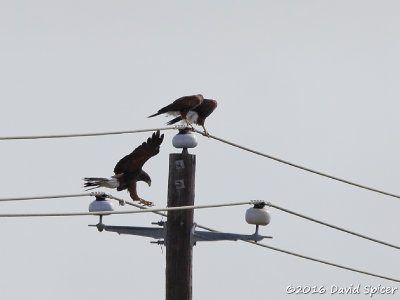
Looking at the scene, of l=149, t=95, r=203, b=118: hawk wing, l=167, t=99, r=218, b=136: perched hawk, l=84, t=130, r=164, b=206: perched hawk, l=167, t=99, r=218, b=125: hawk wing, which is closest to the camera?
l=84, t=130, r=164, b=206: perched hawk

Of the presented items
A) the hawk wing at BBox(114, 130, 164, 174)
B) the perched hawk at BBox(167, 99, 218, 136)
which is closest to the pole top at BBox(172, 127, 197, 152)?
the hawk wing at BBox(114, 130, 164, 174)

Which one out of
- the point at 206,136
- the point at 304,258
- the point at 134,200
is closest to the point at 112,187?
the point at 134,200

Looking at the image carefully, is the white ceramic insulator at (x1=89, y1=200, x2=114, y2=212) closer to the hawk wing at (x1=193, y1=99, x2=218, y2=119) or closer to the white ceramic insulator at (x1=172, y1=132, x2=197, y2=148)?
the white ceramic insulator at (x1=172, y1=132, x2=197, y2=148)

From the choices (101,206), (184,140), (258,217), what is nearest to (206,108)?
(184,140)

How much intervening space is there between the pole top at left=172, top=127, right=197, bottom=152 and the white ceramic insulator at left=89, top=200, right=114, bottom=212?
2.68 feet

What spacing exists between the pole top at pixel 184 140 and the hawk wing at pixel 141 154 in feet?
4.27

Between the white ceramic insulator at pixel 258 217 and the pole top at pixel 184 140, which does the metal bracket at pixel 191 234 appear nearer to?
the white ceramic insulator at pixel 258 217

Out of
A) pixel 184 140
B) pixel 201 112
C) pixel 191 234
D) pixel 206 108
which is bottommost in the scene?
pixel 191 234

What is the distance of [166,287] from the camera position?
1223 cm

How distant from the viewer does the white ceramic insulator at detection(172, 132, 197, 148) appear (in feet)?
41.4

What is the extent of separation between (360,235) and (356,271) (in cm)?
36

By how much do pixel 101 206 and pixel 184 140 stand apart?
0.98 meters

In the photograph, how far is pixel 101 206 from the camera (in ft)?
41.0

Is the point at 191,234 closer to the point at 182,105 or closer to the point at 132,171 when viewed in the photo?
the point at 132,171
